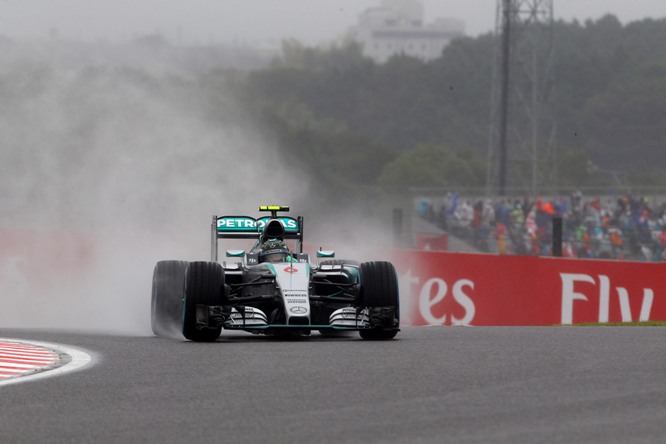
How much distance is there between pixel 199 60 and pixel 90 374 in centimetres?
2530

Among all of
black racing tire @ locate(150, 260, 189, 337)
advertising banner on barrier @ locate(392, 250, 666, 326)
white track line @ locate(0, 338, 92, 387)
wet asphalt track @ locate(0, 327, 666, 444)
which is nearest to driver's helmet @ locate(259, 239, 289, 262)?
black racing tire @ locate(150, 260, 189, 337)

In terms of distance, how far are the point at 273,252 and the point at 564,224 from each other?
1423 cm

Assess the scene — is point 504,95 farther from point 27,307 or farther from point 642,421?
point 642,421

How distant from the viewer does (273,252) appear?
1450cm

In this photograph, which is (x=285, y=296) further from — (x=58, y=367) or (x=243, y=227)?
(x=58, y=367)

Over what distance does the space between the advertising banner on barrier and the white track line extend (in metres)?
10.0

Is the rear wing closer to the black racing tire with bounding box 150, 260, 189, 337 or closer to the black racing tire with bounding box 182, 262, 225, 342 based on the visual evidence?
the black racing tire with bounding box 150, 260, 189, 337

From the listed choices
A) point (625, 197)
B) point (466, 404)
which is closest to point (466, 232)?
point (625, 197)

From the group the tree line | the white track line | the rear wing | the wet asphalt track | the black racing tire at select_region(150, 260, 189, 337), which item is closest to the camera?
the wet asphalt track

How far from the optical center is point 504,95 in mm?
38719

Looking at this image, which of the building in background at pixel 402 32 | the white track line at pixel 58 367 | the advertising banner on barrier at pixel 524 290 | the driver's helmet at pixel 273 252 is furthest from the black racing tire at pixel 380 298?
the building in background at pixel 402 32

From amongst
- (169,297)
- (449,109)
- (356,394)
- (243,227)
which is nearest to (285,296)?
(169,297)

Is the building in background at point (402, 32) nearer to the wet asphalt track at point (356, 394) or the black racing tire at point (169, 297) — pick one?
the black racing tire at point (169, 297)

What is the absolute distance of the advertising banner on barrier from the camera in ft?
67.0
